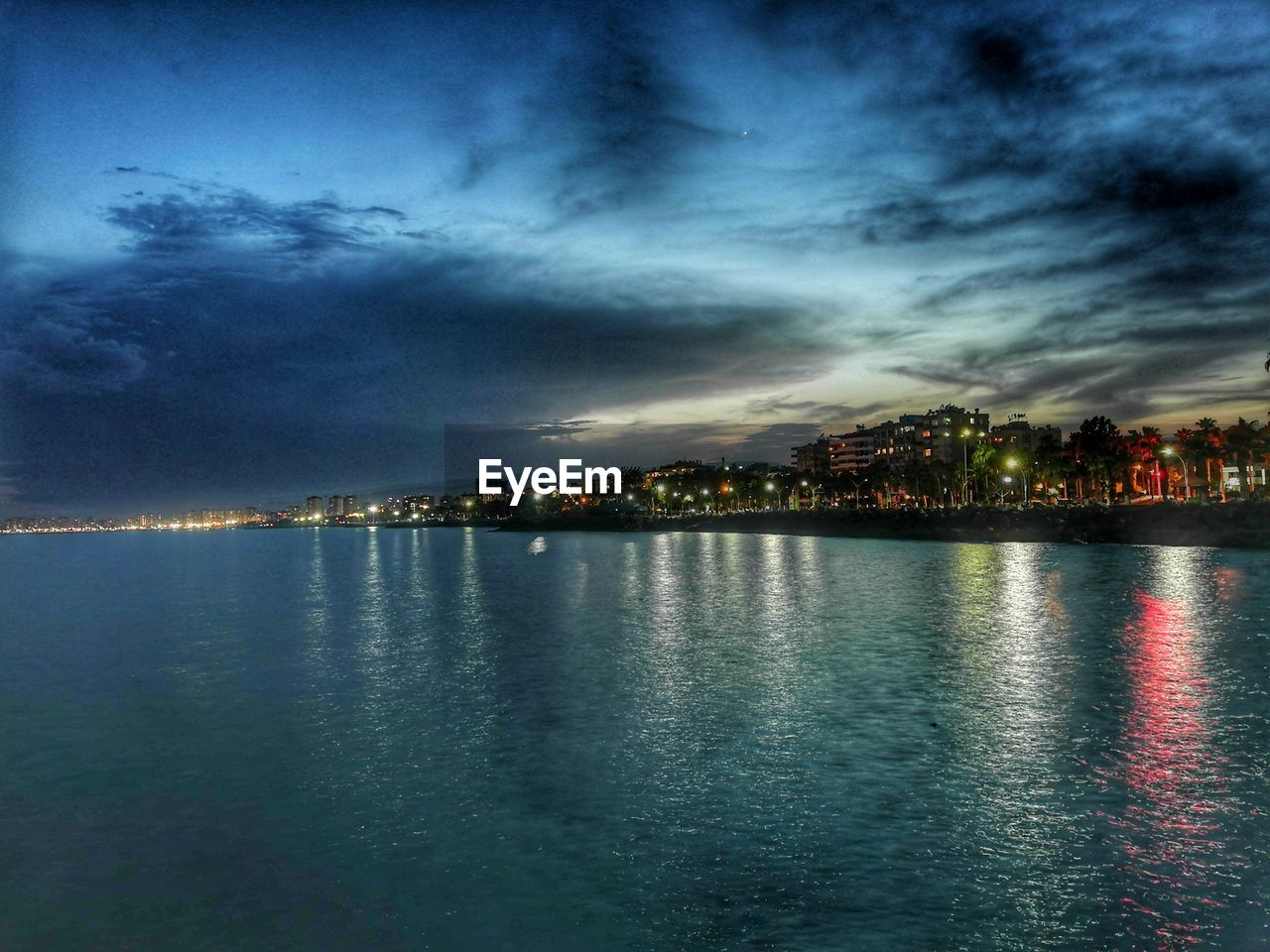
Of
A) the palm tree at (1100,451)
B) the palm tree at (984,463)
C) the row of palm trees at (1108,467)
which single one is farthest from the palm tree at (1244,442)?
the palm tree at (984,463)

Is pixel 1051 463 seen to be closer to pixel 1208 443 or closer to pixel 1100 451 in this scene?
pixel 1100 451

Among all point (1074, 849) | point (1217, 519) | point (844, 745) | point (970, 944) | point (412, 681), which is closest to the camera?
point (970, 944)

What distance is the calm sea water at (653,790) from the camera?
369 inches

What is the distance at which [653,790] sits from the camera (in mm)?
13727

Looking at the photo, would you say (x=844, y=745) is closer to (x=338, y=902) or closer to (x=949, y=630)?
(x=338, y=902)

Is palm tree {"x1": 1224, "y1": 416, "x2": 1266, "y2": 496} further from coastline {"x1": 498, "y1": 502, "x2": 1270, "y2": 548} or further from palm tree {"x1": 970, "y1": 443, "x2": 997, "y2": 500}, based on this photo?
palm tree {"x1": 970, "y1": 443, "x2": 997, "y2": 500}

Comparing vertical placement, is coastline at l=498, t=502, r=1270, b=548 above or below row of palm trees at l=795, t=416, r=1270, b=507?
below

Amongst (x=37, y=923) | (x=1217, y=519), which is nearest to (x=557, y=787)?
(x=37, y=923)

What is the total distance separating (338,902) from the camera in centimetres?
1002

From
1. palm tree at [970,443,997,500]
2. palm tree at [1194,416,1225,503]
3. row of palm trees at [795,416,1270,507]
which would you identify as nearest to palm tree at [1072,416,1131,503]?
row of palm trees at [795,416,1270,507]

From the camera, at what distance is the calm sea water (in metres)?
9.38

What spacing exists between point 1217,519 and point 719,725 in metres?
94.2

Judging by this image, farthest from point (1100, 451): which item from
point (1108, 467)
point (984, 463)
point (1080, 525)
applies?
point (1080, 525)

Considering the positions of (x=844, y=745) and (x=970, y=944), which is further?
(x=844, y=745)
